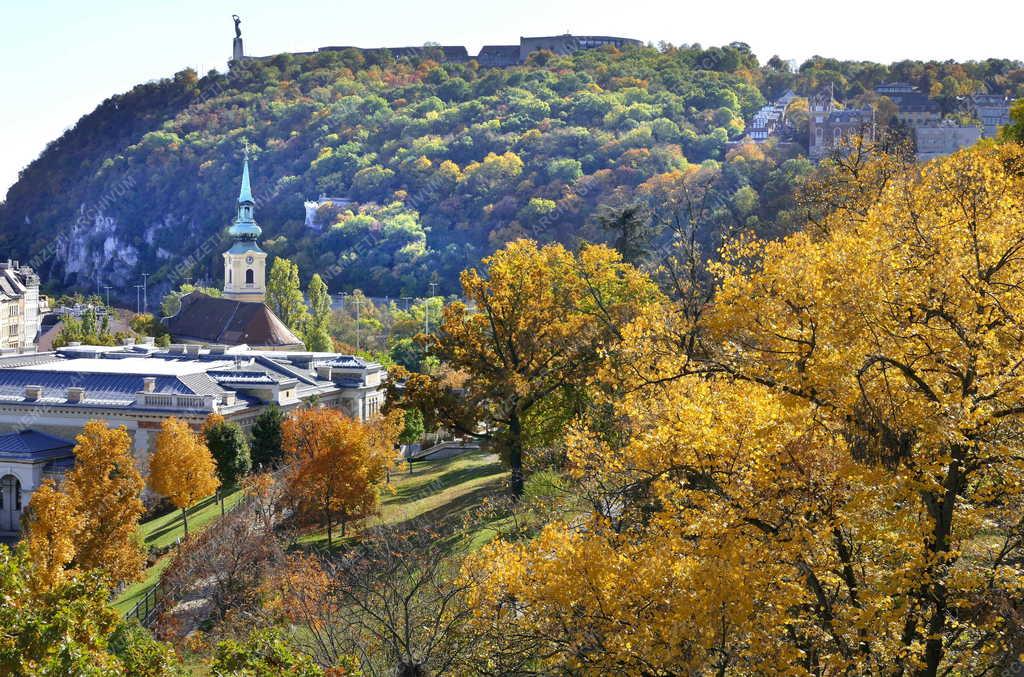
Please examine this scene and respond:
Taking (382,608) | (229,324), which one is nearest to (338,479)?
(382,608)

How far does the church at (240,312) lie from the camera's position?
7206 centimetres

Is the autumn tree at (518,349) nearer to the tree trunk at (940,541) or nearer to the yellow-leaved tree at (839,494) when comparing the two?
the yellow-leaved tree at (839,494)

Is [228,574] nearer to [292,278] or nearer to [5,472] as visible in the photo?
[5,472]

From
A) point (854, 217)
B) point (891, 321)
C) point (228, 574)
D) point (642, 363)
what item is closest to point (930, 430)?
point (891, 321)

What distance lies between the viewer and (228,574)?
2556cm

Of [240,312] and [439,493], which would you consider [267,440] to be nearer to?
[439,493]

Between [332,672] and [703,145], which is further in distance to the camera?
[703,145]

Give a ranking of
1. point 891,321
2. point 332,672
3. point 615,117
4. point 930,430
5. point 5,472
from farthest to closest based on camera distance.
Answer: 1. point 615,117
2. point 5,472
3. point 332,672
4. point 891,321
5. point 930,430

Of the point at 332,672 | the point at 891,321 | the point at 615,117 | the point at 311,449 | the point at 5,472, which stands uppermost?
the point at 615,117

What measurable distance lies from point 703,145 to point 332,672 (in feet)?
405

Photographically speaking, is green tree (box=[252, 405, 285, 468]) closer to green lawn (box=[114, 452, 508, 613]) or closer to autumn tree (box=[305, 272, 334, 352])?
green lawn (box=[114, 452, 508, 613])

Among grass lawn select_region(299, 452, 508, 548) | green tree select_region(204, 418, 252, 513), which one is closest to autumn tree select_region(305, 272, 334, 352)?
green tree select_region(204, 418, 252, 513)

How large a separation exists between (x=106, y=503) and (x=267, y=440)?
12674mm

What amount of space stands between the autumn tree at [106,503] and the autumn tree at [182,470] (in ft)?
8.80
